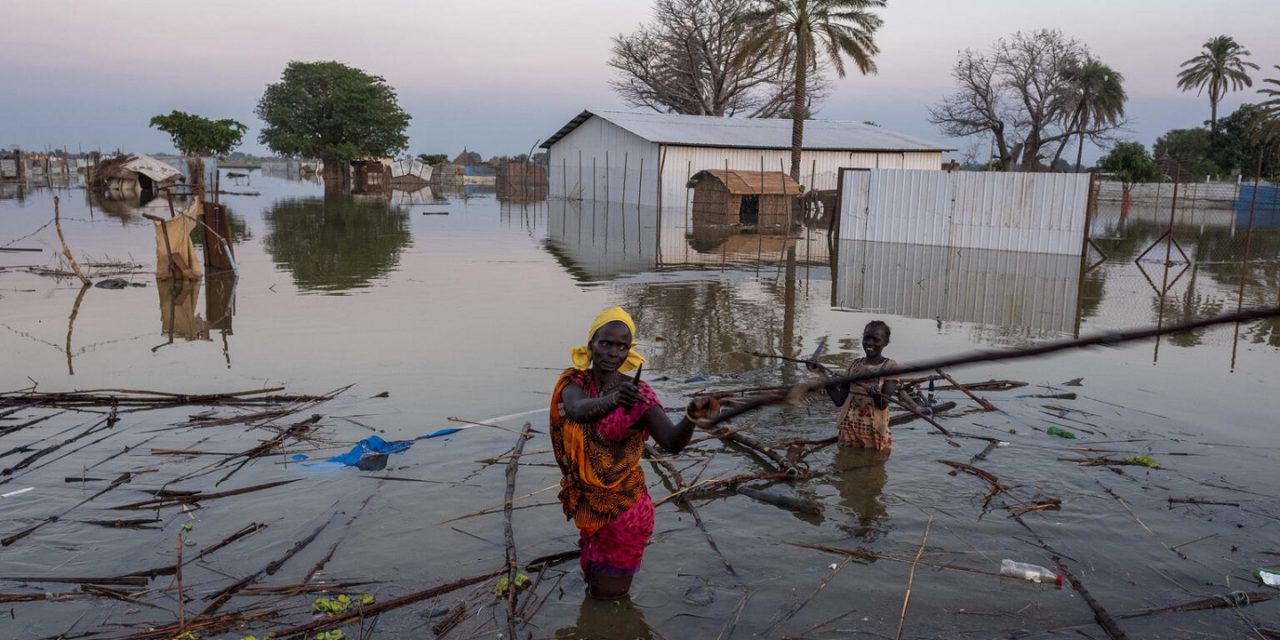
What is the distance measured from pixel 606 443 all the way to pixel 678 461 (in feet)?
7.74

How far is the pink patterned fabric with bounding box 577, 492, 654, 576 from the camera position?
11.5 feet

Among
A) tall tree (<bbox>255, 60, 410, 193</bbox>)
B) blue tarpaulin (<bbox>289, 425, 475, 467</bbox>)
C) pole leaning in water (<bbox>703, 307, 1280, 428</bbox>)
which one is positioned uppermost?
tall tree (<bbox>255, 60, 410, 193</bbox>)

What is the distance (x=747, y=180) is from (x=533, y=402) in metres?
24.3

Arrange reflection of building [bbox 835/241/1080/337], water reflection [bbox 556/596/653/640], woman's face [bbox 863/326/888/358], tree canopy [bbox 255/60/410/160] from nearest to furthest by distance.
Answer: water reflection [bbox 556/596/653/640] → woman's face [bbox 863/326/888/358] → reflection of building [bbox 835/241/1080/337] → tree canopy [bbox 255/60/410/160]

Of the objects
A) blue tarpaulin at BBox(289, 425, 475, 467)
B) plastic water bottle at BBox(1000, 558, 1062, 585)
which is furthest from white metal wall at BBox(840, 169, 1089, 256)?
blue tarpaulin at BBox(289, 425, 475, 467)

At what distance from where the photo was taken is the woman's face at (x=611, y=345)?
335 centimetres

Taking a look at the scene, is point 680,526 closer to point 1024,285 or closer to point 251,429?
point 251,429

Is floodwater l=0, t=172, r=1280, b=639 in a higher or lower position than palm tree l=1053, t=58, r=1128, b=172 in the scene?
lower

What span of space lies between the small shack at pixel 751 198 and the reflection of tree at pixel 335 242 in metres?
10.9

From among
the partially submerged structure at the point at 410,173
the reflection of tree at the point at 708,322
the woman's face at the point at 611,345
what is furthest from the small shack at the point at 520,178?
the woman's face at the point at 611,345

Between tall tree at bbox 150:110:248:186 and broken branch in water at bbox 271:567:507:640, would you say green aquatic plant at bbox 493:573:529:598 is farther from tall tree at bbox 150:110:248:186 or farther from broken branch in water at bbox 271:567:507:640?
tall tree at bbox 150:110:248:186

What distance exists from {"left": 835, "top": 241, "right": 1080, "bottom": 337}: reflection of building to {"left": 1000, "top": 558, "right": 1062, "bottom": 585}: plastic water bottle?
6643mm

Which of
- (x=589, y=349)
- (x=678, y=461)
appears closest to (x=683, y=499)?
(x=678, y=461)

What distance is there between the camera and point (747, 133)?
3784 centimetres
